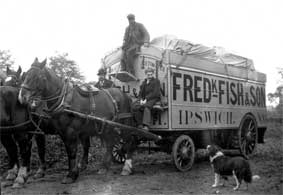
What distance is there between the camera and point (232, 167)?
6074 millimetres

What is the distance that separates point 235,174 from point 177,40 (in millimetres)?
3771

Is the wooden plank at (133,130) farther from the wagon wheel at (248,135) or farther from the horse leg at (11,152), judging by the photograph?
the wagon wheel at (248,135)

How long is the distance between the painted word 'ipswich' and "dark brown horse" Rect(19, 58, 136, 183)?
161 cm

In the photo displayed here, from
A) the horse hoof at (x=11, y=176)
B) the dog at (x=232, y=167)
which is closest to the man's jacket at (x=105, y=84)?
the horse hoof at (x=11, y=176)

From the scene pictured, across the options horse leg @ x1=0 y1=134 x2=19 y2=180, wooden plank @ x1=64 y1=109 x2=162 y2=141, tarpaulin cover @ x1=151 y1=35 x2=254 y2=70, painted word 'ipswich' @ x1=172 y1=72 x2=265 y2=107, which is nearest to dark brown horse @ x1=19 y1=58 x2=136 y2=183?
wooden plank @ x1=64 y1=109 x2=162 y2=141

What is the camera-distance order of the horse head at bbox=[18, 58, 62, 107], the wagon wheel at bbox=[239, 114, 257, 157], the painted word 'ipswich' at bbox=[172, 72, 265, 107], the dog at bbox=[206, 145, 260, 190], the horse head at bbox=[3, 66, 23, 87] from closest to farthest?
the dog at bbox=[206, 145, 260, 190], the horse head at bbox=[18, 58, 62, 107], the horse head at bbox=[3, 66, 23, 87], the painted word 'ipswich' at bbox=[172, 72, 265, 107], the wagon wheel at bbox=[239, 114, 257, 157]

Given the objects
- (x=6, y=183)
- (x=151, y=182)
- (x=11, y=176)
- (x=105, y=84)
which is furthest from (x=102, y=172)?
(x=105, y=84)

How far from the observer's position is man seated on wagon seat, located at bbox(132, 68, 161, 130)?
7.70 meters

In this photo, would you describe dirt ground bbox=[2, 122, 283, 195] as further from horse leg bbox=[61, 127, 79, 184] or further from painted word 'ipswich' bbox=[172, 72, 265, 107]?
painted word 'ipswich' bbox=[172, 72, 265, 107]

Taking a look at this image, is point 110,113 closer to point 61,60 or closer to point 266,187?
point 266,187

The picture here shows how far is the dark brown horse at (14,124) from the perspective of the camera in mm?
6621

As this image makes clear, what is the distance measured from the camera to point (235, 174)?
6.08 metres

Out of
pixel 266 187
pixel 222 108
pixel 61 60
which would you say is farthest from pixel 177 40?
pixel 61 60

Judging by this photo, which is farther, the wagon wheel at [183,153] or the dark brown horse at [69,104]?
the wagon wheel at [183,153]
